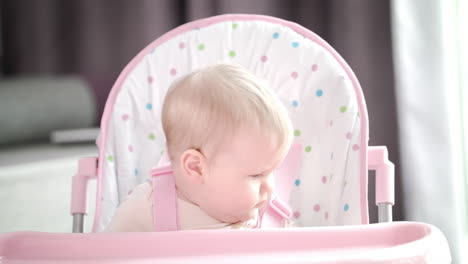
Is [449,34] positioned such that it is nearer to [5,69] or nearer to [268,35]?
[268,35]

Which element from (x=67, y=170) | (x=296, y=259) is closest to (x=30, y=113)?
(x=67, y=170)

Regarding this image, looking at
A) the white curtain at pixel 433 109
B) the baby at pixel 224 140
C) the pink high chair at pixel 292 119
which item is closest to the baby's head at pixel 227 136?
the baby at pixel 224 140

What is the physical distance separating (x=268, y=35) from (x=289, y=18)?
629 millimetres

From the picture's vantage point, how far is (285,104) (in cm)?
104

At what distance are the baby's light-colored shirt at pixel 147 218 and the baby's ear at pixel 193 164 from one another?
0.07 metres

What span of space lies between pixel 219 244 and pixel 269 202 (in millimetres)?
312

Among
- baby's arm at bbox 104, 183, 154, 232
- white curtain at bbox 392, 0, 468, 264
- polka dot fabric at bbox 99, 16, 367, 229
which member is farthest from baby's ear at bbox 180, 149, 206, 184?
white curtain at bbox 392, 0, 468, 264

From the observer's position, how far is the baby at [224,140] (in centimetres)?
80

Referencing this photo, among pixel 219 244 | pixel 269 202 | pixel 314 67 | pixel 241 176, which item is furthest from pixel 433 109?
pixel 219 244

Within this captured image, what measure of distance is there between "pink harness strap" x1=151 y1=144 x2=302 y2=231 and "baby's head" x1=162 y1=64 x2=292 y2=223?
0.06 meters

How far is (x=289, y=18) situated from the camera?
1680 millimetres

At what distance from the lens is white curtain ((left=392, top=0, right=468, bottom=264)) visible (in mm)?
1433

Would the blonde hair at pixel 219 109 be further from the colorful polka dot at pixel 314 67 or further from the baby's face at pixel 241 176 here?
the colorful polka dot at pixel 314 67

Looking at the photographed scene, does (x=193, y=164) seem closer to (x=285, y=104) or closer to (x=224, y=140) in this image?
(x=224, y=140)
